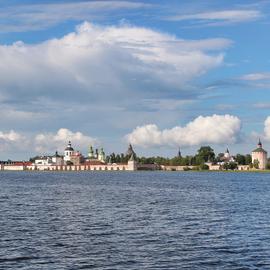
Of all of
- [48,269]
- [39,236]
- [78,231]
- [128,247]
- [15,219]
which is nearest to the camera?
[48,269]

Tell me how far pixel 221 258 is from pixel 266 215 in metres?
23.1

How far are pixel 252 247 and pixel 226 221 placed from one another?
13365mm

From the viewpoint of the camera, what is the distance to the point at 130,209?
56312 millimetres

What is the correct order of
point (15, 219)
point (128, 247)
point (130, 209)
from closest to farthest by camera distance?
point (128, 247) < point (15, 219) < point (130, 209)

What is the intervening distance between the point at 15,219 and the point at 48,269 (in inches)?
788

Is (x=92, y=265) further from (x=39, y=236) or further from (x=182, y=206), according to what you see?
(x=182, y=206)

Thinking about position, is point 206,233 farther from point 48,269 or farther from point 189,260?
point 48,269

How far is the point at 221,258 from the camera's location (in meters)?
29.7

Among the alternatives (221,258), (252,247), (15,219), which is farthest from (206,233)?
(15,219)

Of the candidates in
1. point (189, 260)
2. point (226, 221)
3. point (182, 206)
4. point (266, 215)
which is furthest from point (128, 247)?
point (182, 206)

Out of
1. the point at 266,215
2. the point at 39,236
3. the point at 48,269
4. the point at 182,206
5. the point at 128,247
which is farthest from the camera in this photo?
the point at 182,206

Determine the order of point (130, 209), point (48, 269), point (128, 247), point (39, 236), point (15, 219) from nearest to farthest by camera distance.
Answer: point (48, 269), point (128, 247), point (39, 236), point (15, 219), point (130, 209)

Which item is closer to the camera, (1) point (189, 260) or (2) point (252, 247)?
(1) point (189, 260)

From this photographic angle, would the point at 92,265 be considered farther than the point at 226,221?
No
